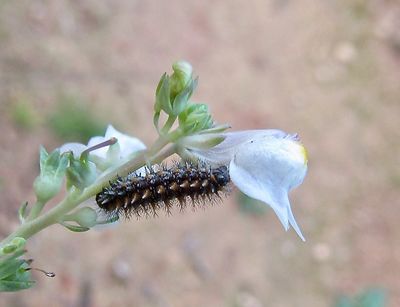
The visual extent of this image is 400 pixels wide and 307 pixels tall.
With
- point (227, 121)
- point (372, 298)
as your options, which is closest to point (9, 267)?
point (372, 298)

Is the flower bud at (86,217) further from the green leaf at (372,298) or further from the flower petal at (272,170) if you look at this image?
the green leaf at (372,298)

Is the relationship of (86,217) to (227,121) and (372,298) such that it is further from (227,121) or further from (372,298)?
(227,121)

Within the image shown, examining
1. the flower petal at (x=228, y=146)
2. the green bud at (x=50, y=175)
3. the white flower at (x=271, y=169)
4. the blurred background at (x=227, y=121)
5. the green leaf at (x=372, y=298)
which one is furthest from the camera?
the green leaf at (x=372, y=298)

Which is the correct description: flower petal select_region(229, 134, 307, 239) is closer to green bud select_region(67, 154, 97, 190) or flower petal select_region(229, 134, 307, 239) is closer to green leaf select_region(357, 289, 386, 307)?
green bud select_region(67, 154, 97, 190)

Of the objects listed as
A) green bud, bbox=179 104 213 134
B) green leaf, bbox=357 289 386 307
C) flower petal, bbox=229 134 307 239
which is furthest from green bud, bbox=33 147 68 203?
green leaf, bbox=357 289 386 307

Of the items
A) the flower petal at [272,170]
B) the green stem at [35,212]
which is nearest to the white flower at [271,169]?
the flower petal at [272,170]
